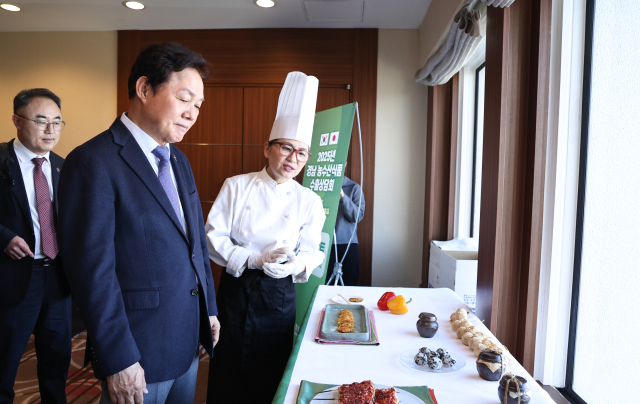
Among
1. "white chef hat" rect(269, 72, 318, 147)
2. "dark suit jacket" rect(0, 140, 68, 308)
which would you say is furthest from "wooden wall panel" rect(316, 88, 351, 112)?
"dark suit jacket" rect(0, 140, 68, 308)

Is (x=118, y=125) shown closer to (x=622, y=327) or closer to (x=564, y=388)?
(x=622, y=327)

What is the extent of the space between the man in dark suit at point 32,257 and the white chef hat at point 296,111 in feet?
3.58

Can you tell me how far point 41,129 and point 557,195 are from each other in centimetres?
226

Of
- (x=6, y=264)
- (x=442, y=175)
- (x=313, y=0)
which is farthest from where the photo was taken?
(x=442, y=175)

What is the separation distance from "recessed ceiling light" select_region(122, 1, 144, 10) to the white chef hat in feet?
6.46

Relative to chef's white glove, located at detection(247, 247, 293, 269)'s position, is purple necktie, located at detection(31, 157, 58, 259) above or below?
above

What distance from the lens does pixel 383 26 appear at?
3723mm

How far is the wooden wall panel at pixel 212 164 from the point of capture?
3.95 meters

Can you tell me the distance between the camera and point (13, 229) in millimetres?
1830

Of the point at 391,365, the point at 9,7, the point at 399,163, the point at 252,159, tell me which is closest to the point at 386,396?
the point at 391,365

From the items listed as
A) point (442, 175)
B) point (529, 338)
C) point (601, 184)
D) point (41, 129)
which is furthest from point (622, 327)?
point (41, 129)

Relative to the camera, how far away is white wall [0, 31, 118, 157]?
13.3 ft

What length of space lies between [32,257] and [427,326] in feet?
5.66

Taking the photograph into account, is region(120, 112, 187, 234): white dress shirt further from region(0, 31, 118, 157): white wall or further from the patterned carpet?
region(0, 31, 118, 157): white wall
